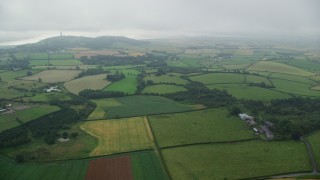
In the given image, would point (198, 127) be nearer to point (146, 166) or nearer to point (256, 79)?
point (146, 166)

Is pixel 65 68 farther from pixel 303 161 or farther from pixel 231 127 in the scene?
pixel 303 161

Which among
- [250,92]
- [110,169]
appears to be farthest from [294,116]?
[110,169]

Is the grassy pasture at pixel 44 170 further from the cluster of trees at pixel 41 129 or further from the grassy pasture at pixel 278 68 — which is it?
the grassy pasture at pixel 278 68

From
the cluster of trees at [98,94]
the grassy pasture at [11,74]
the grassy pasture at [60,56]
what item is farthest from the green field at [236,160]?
the grassy pasture at [60,56]

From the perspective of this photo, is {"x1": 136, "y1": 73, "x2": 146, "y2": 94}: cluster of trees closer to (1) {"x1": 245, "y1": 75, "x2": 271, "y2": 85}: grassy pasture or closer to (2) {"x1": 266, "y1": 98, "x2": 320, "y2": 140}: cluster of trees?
(1) {"x1": 245, "y1": 75, "x2": 271, "y2": 85}: grassy pasture

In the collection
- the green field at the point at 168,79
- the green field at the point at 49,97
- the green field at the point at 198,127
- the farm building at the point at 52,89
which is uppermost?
the green field at the point at 168,79

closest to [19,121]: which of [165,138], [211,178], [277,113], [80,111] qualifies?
[80,111]
